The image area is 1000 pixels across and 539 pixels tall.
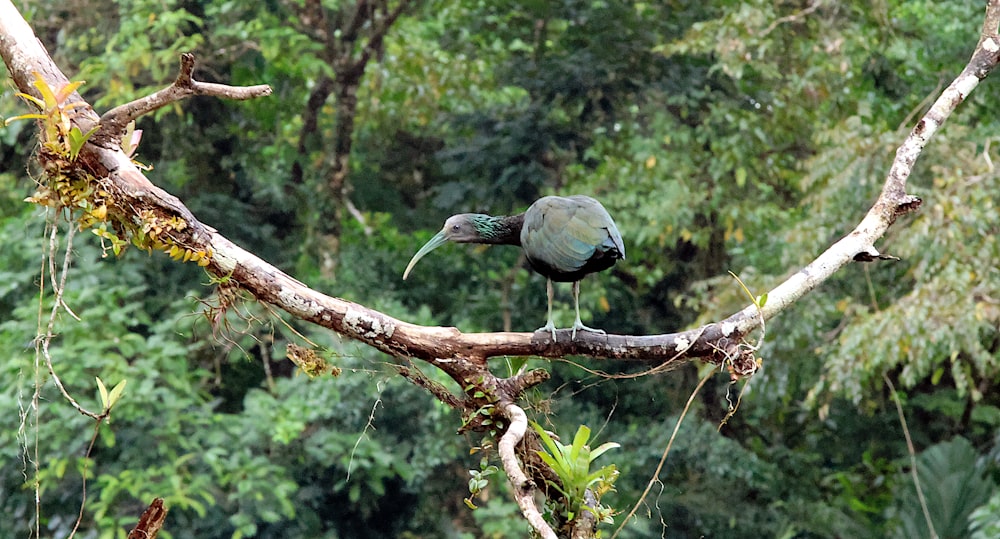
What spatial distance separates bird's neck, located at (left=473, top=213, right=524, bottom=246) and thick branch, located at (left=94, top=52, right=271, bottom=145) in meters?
0.81

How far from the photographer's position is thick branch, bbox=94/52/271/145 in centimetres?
179

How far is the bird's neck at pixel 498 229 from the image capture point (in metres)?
2.52

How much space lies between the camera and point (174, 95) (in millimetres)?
1826

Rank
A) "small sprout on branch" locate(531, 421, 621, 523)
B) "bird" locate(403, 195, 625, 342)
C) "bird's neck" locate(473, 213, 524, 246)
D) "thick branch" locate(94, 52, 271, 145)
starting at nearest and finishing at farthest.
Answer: "thick branch" locate(94, 52, 271, 145), "small sprout on branch" locate(531, 421, 621, 523), "bird" locate(403, 195, 625, 342), "bird's neck" locate(473, 213, 524, 246)

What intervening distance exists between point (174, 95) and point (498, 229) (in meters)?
0.94

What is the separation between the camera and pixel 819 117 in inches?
242

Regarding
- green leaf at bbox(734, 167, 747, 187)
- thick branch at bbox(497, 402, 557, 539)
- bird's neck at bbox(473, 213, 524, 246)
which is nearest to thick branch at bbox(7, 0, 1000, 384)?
thick branch at bbox(497, 402, 557, 539)

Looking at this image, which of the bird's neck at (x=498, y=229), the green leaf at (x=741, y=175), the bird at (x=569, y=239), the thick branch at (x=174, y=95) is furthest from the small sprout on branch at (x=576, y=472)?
the green leaf at (x=741, y=175)

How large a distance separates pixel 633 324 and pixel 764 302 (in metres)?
4.86

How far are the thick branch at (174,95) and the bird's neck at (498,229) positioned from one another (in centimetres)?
81

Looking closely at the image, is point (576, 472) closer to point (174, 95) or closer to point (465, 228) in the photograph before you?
point (465, 228)

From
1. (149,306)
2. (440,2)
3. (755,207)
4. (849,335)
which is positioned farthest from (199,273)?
(849,335)

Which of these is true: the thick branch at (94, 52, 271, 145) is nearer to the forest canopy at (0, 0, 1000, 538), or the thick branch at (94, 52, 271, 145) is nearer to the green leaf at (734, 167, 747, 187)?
the forest canopy at (0, 0, 1000, 538)

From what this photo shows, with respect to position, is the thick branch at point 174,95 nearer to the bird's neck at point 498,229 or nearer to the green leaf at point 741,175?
the bird's neck at point 498,229
